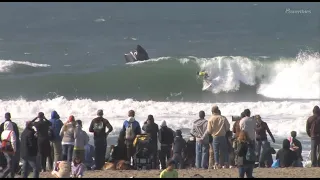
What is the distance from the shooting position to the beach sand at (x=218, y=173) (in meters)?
17.0

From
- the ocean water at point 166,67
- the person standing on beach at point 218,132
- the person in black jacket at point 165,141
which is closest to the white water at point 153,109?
the ocean water at point 166,67

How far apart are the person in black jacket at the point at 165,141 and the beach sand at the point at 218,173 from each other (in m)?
0.94

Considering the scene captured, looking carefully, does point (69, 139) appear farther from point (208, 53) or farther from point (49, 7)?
point (49, 7)

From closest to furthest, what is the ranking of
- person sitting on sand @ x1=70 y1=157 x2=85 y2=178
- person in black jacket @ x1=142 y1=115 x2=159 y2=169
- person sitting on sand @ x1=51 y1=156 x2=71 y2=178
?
person sitting on sand @ x1=51 y1=156 x2=71 y2=178 → person sitting on sand @ x1=70 y1=157 x2=85 y2=178 → person in black jacket @ x1=142 y1=115 x2=159 y2=169

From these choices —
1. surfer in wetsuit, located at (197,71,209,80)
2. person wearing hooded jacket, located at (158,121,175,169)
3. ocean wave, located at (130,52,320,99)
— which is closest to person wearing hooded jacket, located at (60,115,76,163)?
person wearing hooded jacket, located at (158,121,175,169)

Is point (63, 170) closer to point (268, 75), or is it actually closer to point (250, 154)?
point (250, 154)

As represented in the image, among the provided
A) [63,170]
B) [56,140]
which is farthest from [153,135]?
[63,170]

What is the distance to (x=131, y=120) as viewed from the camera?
18469 mm

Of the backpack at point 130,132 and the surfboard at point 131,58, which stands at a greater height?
the surfboard at point 131,58

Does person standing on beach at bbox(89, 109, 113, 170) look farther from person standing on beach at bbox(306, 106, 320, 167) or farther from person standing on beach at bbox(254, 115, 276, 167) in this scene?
person standing on beach at bbox(306, 106, 320, 167)

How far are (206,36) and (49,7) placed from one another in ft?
116

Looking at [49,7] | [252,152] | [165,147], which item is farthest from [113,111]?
[49,7]

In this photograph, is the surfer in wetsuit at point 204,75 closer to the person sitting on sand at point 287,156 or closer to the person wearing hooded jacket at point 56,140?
the person sitting on sand at point 287,156

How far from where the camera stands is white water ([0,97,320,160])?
94.9 ft
